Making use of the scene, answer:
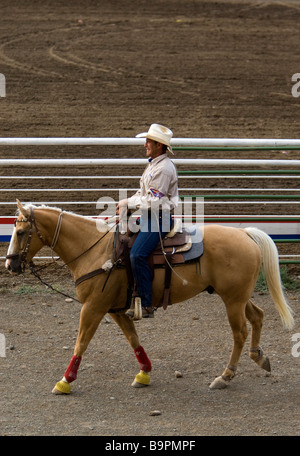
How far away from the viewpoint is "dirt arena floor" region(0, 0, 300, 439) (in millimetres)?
7242

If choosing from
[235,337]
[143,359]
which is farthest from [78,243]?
[235,337]

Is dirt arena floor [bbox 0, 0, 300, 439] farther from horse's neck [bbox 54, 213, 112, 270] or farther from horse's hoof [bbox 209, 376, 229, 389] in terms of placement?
horse's neck [bbox 54, 213, 112, 270]

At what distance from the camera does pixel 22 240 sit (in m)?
7.53

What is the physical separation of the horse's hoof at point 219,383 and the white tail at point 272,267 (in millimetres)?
820

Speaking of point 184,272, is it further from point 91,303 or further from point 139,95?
point 139,95

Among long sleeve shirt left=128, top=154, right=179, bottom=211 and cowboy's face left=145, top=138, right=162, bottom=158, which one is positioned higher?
cowboy's face left=145, top=138, right=162, bottom=158

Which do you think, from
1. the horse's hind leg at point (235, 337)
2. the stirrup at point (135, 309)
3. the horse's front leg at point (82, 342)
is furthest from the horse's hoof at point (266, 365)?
the horse's front leg at point (82, 342)

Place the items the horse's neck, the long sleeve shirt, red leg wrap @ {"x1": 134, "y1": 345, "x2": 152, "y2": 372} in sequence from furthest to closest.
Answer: red leg wrap @ {"x1": 134, "y1": 345, "x2": 152, "y2": 372}
the horse's neck
the long sleeve shirt

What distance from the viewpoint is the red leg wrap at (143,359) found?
782 cm

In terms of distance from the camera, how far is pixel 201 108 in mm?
15703

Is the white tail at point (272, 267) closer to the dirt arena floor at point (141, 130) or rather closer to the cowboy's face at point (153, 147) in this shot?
the dirt arena floor at point (141, 130)

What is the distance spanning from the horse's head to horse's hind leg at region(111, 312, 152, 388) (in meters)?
1.07

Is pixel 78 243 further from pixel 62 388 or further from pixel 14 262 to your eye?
pixel 62 388

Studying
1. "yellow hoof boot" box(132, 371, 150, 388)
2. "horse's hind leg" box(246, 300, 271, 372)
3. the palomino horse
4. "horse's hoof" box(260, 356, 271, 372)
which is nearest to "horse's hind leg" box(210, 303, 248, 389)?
the palomino horse
